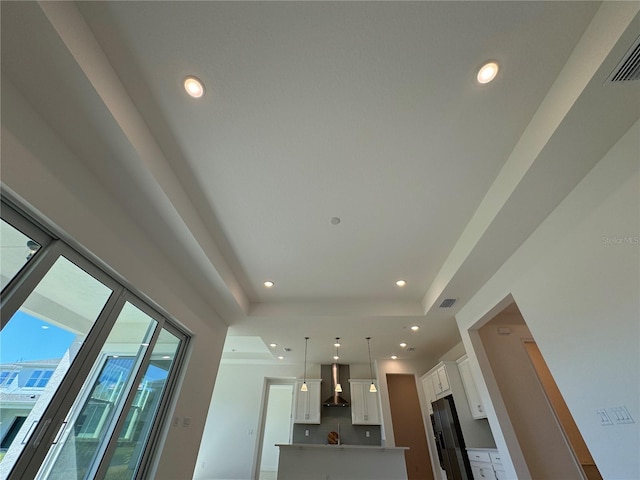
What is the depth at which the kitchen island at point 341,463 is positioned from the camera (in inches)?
201

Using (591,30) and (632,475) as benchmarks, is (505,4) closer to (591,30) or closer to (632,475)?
(591,30)

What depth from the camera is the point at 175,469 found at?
11.1ft

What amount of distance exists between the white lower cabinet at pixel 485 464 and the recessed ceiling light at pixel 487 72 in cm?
484

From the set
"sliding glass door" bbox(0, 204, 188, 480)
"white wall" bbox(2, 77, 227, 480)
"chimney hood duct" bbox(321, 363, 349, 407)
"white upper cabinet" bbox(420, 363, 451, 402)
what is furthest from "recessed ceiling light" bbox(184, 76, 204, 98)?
"chimney hood duct" bbox(321, 363, 349, 407)

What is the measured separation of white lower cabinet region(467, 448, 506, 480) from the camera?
4020mm

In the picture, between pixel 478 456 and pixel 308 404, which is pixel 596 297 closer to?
pixel 478 456

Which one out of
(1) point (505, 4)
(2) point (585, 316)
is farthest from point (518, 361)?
(1) point (505, 4)

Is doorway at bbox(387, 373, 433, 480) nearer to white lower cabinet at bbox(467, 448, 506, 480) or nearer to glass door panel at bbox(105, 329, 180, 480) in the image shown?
white lower cabinet at bbox(467, 448, 506, 480)

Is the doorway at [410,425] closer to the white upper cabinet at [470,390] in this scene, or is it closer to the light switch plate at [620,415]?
the white upper cabinet at [470,390]

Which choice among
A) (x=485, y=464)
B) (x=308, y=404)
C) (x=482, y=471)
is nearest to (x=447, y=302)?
(x=485, y=464)

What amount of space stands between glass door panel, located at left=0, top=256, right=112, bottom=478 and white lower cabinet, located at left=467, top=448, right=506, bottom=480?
17.2 feet

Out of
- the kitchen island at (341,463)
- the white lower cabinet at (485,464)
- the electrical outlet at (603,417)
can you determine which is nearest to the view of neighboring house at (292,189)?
the electrical outlet at (603,417)

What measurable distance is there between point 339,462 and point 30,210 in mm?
5902

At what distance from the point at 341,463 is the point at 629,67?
6365mm
